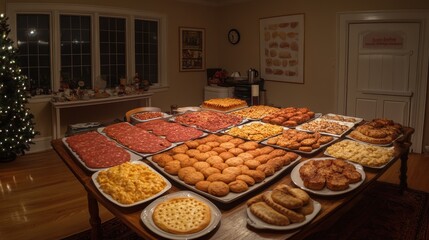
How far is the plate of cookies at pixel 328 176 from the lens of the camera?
1.75 meters

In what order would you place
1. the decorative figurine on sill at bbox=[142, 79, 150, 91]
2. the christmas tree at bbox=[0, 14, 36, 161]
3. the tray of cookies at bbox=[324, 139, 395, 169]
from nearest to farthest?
the tray of cookies at bbox=[324, 139, 395, 169], the christmas tree at bbox=[0, 14, 36, 161], the decorative figurine on sill at bbox=[142, 79, 150, 91]

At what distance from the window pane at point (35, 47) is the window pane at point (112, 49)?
2.95ft

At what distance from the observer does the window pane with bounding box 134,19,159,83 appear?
6.38m

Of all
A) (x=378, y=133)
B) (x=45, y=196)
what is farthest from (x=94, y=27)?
(x=378, y=133)

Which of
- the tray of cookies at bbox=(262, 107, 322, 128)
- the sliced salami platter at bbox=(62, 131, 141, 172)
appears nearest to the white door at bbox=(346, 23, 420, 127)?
the tray of cookies at bbox=(262, 107, 322, 128)

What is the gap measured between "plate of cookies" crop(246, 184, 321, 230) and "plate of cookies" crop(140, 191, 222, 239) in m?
0.17

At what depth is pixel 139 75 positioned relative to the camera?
644 centimetres

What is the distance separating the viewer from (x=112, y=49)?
6.04 metres

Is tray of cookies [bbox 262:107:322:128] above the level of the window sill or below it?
below

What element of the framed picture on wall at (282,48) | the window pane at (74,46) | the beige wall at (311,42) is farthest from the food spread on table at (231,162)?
the window pane at (74,46)

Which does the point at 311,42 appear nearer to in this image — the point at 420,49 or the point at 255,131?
the point at 420,49

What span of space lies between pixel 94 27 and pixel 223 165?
4.55m

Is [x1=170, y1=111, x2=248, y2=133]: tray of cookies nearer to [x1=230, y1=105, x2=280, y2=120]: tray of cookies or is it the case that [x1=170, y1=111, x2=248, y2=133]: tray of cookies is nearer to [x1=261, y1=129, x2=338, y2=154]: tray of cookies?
[x1=230, y1=105, x2=280, y2=120]: tray of cookies

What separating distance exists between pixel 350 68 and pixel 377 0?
1048 millimetres
